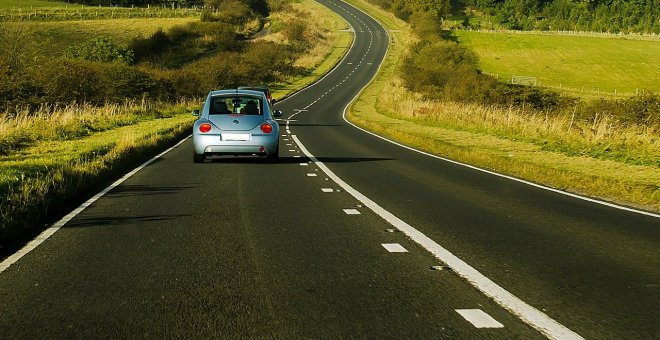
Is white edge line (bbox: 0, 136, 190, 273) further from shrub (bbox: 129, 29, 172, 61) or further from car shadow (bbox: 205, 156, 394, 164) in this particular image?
shrub (bbox: 129, 29, 172, 61)

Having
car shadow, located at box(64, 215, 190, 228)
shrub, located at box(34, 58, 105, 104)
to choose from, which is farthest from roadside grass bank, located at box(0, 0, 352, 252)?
shrub, located at box(34, 58, 105, 104)

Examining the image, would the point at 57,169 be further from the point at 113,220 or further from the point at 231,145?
the point at 231,145

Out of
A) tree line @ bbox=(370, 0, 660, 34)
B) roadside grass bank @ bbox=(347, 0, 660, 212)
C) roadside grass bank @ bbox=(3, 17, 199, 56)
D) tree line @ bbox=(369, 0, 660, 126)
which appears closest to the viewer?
roadside grass bank @ bbox=(347, 0, 660, 212)

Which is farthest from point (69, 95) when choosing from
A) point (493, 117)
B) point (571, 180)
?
point (571, 180)

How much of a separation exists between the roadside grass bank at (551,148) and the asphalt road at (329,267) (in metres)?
1.60

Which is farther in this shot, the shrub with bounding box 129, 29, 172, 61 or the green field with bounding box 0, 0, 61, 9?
the green field with bounding box 0, 0, 61, 9

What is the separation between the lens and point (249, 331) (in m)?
4.43

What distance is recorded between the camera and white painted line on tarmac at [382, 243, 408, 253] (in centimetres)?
699

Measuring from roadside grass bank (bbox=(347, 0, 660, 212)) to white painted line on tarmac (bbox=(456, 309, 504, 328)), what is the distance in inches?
277

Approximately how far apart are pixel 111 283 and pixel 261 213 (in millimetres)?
3789

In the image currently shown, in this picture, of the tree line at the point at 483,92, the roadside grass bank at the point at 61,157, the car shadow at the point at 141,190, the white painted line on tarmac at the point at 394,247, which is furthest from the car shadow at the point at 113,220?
the tree line at the point at 483,92

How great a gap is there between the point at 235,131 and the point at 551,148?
33.0 feet

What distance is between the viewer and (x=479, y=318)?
15.6 ft

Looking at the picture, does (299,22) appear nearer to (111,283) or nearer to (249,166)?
(249,166)
